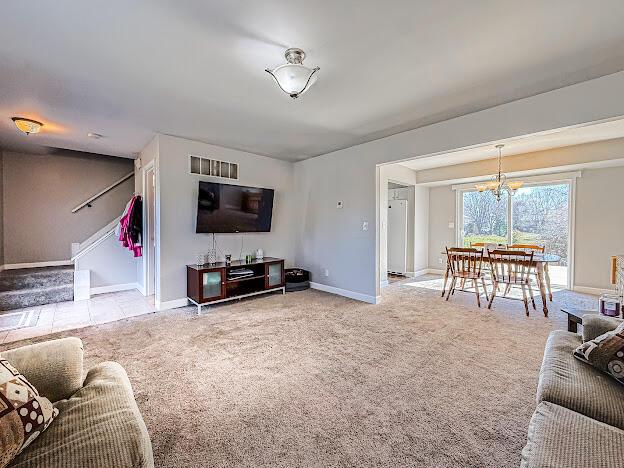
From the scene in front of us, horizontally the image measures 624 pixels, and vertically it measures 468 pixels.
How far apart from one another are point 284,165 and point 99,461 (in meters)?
5.01

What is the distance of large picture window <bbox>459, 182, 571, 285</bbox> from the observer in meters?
5.17

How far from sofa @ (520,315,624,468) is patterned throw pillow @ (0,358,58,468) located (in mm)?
1692

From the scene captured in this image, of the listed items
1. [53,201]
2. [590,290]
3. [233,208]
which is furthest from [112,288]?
[590,290]

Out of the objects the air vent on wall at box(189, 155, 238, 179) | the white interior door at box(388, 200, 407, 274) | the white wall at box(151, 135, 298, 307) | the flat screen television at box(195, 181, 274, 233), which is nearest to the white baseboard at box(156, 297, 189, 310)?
the white wall at box(151, 135, 298, 307)

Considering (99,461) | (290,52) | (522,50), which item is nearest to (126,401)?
(99,461)

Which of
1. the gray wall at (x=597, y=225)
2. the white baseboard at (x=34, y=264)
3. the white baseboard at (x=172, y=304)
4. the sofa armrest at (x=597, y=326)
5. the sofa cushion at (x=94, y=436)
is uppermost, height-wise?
the gray wall at (x=597, y=225)

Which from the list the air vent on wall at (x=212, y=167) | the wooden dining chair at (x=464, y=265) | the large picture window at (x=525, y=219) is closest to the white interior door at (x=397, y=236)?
the large picture window at (x=525, y=219)

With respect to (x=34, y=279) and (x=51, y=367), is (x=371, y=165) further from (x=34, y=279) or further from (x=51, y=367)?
(x=34, y=279)

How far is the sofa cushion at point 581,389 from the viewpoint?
1.16 metres

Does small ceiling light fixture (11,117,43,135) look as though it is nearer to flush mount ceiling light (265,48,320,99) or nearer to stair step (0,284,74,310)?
stair step (0,284,74,310)

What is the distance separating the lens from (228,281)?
407 centimetres

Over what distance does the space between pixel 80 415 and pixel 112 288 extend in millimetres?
4723

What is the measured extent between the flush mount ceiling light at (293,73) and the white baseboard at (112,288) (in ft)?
15.9

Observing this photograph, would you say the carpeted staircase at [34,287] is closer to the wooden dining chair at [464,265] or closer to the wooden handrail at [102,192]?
the wooden handrail at [102,192]
